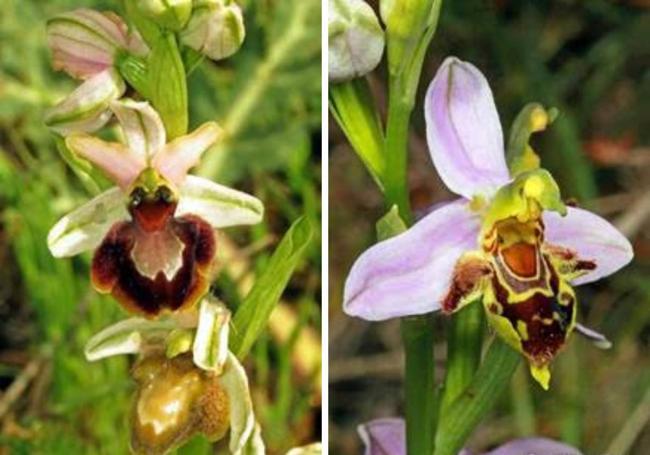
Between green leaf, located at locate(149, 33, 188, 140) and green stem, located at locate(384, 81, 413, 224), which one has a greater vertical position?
green leaf, located at locate(149, 33, 188, 140)

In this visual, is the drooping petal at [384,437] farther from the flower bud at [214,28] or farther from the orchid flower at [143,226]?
the flower bud at [214,28]

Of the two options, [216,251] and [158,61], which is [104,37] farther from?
[216,251]

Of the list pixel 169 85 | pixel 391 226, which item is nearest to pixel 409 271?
pixel 391 226

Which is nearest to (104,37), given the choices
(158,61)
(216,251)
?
(158,61)

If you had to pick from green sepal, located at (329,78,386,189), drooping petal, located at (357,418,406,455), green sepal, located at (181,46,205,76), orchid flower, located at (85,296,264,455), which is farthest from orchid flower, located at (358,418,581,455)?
green sepal, located at (181,46,205,76)

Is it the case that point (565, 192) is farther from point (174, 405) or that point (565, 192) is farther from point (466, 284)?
point (174, 405)

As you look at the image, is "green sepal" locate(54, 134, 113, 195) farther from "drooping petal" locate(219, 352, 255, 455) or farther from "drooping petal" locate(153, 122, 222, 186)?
"drooping petal" locate(219, 352, 255, 455)
